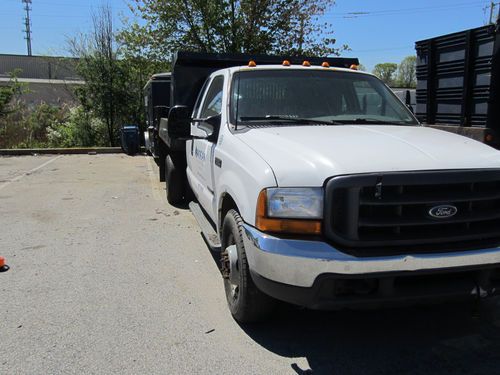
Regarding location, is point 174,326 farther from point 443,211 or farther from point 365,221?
point 443,211

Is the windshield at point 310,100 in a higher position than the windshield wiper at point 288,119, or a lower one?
higher

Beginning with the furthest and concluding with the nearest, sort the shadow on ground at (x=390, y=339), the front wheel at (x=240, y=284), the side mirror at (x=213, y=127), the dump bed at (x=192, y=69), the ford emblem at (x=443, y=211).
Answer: the dump bed at (x=192, y=69)
the side mirror at (x=213, y=127)
the front wheel at (x=240, y=284)
the shadow on ground at (x=390, y=339)
the ford emblem at (x=443, y=211)

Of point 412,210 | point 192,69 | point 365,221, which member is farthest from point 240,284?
point 192,69

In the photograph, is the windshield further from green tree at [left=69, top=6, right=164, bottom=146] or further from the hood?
green tree at [left=69, top=6, right=164, bottom=146]

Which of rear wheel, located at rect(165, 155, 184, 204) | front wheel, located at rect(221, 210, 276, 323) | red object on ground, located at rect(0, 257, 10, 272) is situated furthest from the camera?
rear wheel, located at rect(165, 155, 184, 204)

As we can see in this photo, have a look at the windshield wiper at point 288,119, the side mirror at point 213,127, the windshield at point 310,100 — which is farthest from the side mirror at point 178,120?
the windshield wiper at point 288,119

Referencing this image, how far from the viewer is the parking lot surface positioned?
3.08m

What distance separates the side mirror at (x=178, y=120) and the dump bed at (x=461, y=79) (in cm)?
256

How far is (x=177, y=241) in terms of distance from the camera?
5.97 m

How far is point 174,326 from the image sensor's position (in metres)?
3.61

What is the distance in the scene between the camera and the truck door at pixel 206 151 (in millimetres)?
4535

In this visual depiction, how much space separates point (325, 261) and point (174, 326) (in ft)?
5.02

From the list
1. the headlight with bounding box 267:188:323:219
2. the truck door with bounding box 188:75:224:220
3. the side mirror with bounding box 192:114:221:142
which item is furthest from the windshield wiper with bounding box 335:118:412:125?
the headlight with bounding box 267:188:323:219

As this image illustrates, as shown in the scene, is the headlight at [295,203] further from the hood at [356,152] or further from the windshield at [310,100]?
the windshield at [310,100]
